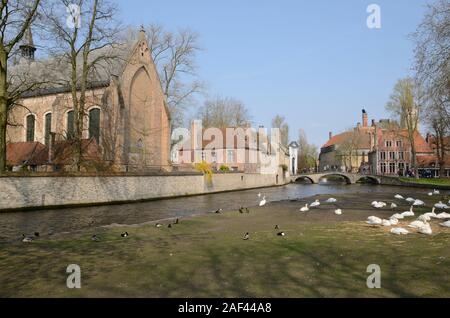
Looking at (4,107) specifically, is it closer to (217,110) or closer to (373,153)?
(217,110)

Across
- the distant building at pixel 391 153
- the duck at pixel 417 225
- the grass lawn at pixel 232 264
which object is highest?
the distant building at pixel 391 153

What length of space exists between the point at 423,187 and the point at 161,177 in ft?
112

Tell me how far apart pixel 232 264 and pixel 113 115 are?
30.3 metres

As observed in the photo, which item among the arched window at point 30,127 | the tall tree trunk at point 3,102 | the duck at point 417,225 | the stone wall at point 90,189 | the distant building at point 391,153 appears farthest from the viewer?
the distant building at point 391,153

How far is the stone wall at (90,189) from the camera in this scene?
2270cm

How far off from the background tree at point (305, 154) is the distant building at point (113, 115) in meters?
64.1

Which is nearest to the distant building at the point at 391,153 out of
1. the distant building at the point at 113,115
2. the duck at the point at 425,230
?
the distant building at the point at 113,115

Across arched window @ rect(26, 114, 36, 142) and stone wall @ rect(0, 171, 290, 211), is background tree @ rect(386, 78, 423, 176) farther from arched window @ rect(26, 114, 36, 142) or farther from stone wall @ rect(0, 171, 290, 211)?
arched window @ rect(26, 114, 36, 142)

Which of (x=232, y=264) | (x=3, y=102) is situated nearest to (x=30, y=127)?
(x=3, y=102)

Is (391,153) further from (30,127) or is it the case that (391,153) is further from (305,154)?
(30,127)

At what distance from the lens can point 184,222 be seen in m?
17.2

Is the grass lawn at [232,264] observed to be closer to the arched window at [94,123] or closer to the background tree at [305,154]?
Answer: the arched window at [94,123]

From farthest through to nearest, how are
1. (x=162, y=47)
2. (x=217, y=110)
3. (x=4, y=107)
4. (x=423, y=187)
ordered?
(x=217, y=110) < (x=423, y=187) < (x=162, y=47) < (x=4, y=107)
